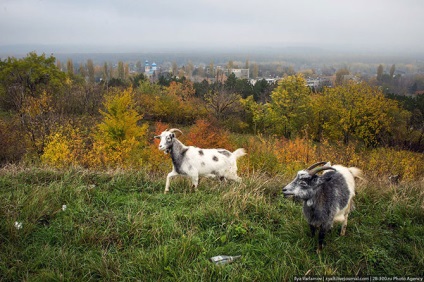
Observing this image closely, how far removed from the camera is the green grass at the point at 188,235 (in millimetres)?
4156

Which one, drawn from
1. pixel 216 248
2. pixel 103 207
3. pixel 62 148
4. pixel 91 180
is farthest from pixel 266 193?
pixel 62 148

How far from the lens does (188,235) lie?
4.88 meters

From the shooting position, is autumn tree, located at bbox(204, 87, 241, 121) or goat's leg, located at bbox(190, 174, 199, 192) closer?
goat's leg, located at bbox(190, 174, 199, 192)

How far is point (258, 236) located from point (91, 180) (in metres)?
4.40

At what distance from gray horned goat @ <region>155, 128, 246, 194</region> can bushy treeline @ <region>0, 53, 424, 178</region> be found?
12.5 metres

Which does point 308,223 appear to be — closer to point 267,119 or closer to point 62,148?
point 62,148

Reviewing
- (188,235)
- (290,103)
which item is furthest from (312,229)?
(290,103)

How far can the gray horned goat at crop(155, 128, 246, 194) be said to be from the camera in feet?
24.4

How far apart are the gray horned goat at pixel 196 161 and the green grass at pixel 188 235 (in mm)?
763

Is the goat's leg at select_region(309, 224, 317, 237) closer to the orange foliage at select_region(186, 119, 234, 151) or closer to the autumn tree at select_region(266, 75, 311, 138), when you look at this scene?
the orange foliage at select_region(186, 119, 234, 151)

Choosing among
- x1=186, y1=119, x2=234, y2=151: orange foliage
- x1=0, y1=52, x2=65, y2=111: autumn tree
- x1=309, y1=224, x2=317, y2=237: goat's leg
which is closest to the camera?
x1=309, y1=224, x2=317, y2=237: goat's leg

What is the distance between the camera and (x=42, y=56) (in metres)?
47.7

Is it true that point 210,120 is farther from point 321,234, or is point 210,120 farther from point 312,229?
point 321,234

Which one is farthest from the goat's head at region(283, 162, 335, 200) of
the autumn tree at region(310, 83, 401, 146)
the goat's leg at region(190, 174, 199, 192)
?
the autumn tree at region(310, 83, 401, 146)
